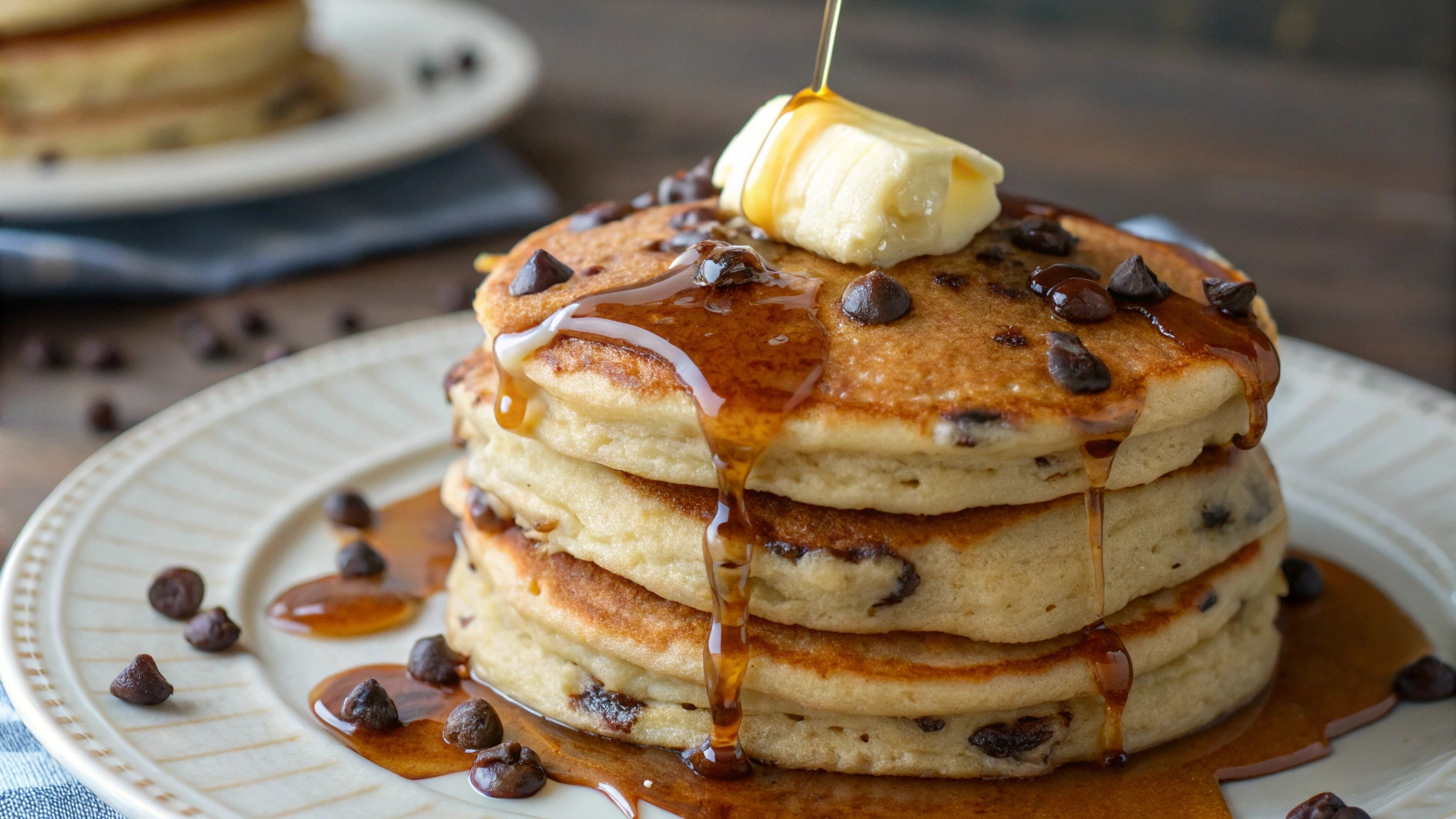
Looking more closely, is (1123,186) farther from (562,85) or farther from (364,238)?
(364,238)

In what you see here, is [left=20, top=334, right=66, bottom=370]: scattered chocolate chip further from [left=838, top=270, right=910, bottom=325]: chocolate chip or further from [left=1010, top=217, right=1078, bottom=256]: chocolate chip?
[left=1010, top=217, right=1078, bottom=256]: chocolate chip

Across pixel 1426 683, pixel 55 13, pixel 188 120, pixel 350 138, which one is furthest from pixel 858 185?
pixel 55 13

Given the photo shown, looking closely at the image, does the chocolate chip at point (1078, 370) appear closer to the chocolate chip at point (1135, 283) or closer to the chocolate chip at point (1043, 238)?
the chocolate chip at point (1135, 283)

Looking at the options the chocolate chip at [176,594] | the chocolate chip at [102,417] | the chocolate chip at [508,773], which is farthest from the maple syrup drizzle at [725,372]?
the chocolate chip at [102,417]

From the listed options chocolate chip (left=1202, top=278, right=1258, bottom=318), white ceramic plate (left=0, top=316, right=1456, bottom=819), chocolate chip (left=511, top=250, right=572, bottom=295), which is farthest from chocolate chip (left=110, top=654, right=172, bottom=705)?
chocolate chip (left=1202, top=278, right=1258, bottom=318)

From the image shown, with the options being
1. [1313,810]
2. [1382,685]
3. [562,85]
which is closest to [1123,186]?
[562,85]

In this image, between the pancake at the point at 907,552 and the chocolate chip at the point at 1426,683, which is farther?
the chocolate chip at the point at 1426,683
